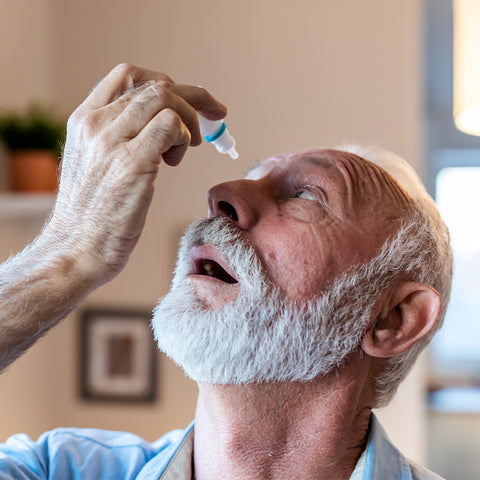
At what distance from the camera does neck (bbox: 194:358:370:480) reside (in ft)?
3.63

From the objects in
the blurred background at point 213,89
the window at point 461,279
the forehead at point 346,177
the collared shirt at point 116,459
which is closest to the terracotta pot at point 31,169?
the blurred background at point 213,89

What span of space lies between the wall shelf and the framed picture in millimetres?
578

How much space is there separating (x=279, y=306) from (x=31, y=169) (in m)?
1.75

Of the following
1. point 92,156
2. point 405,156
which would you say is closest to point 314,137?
point 405,156

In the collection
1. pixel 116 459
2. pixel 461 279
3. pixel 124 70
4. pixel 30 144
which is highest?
pixel 124 70

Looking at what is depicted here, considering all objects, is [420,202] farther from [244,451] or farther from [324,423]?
[244,451]

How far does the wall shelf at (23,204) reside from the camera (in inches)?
97.6

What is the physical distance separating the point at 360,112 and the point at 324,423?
2.00 m

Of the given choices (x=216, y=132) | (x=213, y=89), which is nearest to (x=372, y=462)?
(x=216, y=132)

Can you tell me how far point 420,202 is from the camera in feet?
4.10

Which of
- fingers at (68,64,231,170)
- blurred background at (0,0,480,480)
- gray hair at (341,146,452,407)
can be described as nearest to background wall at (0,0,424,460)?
blurred background at (0,0,480,480)

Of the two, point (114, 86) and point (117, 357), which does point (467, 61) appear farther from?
point (117, 357)

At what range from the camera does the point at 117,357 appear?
2926 millimetres

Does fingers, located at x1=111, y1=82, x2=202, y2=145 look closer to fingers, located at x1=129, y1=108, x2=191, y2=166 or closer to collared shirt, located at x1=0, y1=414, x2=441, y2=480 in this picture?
fingers, located at x1=129, y1=108, x2=191, y2=166
